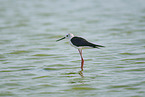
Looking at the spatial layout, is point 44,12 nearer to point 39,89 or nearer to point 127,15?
point 127,15

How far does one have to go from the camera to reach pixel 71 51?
11.2 metres

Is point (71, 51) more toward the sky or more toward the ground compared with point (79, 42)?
more toward the ground

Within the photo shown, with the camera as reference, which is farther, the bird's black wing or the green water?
the bird's black wing

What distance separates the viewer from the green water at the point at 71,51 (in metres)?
7.86

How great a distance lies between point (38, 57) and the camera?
10.6 meters

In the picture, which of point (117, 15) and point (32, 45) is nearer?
point (32, 45)

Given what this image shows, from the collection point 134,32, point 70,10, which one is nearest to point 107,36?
point 134,32

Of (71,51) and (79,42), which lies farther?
(71,51)

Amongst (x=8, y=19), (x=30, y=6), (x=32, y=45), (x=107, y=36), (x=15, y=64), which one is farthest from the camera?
(x=30, y=6)

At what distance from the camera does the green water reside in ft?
25.8

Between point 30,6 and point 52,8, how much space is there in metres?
1.46

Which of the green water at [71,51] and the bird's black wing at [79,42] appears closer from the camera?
the green water at [71,51]

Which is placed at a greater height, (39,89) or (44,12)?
(44,12)

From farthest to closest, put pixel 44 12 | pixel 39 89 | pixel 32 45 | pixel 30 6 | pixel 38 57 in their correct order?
pixel 30 6 → pixel 44 12 → pixel 32 45 → pixel 38 57 → pixel 39 89
